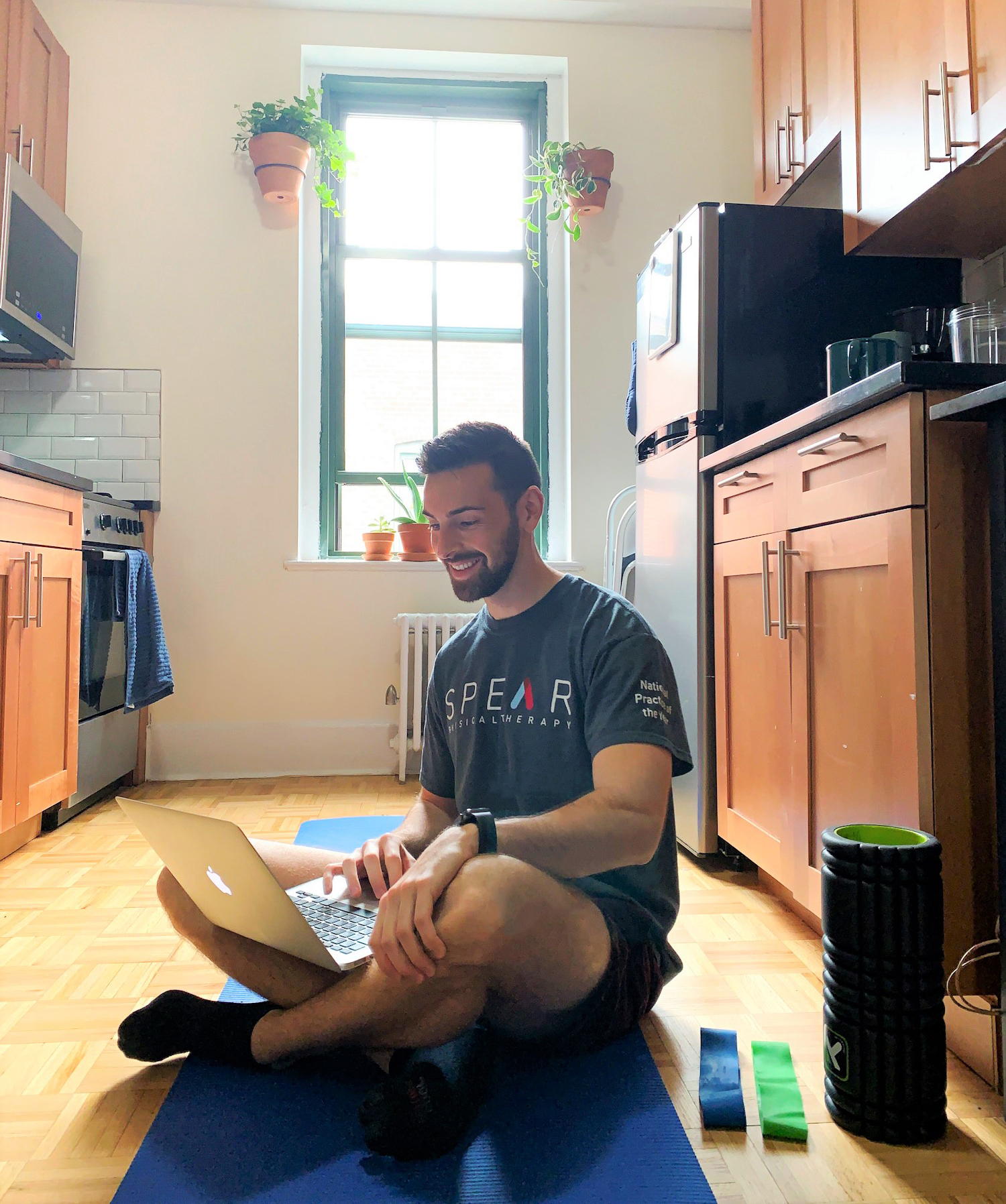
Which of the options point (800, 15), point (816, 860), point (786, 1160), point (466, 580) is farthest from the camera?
point (800, 15)

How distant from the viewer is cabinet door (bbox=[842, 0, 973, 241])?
1.67 metres

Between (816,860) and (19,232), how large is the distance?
2810 mm

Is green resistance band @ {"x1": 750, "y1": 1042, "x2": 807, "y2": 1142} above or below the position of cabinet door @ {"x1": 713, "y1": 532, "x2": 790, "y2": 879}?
below

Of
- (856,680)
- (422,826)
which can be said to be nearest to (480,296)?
(856,680)

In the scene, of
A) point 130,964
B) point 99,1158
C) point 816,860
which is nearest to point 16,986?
point 130,964

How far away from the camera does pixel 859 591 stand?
1384 millimetres

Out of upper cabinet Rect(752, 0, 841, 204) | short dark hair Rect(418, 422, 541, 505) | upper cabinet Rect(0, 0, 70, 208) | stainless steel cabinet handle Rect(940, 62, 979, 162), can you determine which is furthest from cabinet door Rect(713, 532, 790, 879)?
upper cabinet Rect(0, 0, 70, 208)

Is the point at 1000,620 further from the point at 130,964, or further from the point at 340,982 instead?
the point at 130,964

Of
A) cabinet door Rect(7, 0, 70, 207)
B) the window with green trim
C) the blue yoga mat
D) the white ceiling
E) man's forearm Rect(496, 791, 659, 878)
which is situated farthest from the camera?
the window with green trim

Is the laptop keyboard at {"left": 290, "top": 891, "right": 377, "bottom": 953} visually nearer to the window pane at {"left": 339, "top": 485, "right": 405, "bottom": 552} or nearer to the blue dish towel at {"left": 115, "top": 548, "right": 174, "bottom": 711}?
the blue dish towel at {"left": 115, "top": 548, "right": 174, "bottom": 711}

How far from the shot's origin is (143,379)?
3.23 metres

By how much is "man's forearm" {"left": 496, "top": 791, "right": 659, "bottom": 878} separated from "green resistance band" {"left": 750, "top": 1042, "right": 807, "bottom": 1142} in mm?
342

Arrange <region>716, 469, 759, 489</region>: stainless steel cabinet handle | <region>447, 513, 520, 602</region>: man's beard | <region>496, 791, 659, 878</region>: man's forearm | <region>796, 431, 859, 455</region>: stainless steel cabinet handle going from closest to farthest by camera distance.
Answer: <region>496, 791, 659, 878</region>: man's forearm < <region>447, 513, 520, 602</region>: man's beard < <region>796, 431, 859, 455</region>: stainless steel cabinet handle < <region>716, 469, 759, 489</region>: stainless steel cabinet handle

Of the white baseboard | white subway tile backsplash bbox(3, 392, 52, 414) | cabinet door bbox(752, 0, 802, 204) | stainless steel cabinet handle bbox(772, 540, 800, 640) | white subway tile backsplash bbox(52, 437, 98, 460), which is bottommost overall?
the white baseboard
